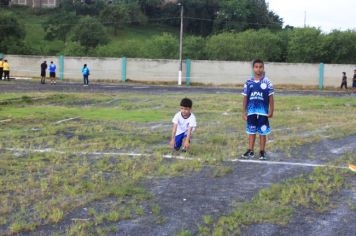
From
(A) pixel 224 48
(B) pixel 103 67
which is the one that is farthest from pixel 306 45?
(B) pixel 103 67

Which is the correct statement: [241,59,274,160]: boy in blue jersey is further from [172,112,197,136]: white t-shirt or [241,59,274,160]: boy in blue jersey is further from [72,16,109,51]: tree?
[72,16,109,51]: tree

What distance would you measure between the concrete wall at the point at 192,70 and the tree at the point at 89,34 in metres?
29.2

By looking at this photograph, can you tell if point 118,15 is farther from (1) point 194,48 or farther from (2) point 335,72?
(2) point 335,72

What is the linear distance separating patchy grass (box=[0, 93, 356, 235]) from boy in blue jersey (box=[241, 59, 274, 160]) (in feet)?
1.72

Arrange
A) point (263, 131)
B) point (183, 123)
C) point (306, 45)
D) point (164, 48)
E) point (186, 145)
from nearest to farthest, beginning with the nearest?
1. point (263, 131)
2. point (186, 145)
3. point (183, 123)
4. point (306, 45)
5. point (164, 48)

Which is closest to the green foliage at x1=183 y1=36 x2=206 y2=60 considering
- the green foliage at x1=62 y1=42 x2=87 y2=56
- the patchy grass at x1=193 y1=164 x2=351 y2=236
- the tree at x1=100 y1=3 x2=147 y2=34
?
the green foliage at x1=62 y1=42 x2=87 y2=56

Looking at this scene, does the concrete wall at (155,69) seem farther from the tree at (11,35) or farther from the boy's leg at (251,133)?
the boy's leg at (251,133)

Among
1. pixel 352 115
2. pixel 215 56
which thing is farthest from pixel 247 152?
pixel 215 56

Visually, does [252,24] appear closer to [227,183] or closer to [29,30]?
[29,30]

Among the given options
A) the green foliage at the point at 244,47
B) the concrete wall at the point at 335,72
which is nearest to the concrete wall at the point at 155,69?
the concrete wall at the point at 335,72

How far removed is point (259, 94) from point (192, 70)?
109 ft

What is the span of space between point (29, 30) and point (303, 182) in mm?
85218

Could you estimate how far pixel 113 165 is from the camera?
8.19 metres

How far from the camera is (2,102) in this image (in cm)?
1842
